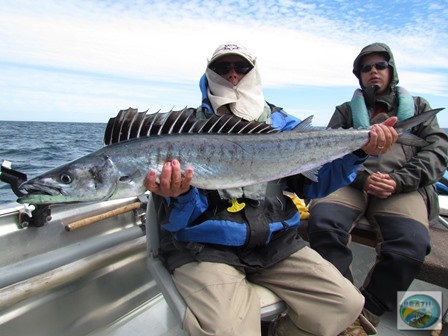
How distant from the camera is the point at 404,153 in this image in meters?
4.49

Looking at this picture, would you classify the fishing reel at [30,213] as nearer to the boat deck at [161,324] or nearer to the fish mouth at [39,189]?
the fish mouth at [39,189]

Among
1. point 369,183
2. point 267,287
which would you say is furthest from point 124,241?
point 369,183

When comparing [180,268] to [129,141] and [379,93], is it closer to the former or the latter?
[129,141]

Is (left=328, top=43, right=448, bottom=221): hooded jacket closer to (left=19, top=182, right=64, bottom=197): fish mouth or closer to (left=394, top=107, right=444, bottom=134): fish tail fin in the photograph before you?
(left=394, top=107, right=444, bottom=134): fish tail fin

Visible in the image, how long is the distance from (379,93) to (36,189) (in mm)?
4434

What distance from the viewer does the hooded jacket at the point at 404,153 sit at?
4.21m

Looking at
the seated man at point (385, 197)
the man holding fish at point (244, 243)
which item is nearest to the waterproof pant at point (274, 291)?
the man holding fish at point (244, 243)

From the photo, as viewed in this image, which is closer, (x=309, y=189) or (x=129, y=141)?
(x=129, y=141)

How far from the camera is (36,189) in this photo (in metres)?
2.52

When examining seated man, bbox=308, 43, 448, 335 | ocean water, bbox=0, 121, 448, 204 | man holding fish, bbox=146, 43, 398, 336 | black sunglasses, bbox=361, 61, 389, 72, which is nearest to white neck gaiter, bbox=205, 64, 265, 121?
man holding fish, bbox=146, 43, 398, 336

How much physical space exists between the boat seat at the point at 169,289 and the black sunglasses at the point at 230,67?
1466mm

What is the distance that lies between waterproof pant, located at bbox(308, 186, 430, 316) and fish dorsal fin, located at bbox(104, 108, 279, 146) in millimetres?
1783

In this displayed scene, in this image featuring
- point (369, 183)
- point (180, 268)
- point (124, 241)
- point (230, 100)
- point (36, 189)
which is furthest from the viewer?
point (369, 183)

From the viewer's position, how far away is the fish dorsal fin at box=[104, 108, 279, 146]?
285 centimetres
